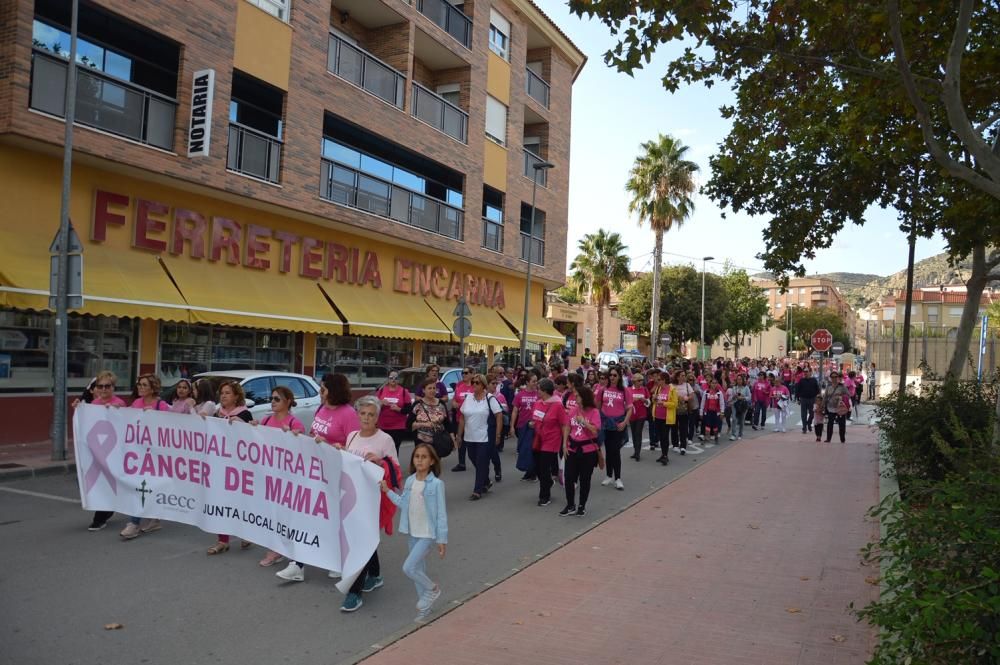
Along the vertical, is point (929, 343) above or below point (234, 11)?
below

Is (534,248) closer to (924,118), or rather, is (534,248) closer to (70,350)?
(70,350)

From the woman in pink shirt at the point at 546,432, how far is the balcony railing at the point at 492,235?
1670 cm

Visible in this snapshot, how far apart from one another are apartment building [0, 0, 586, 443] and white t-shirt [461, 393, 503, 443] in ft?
23.4

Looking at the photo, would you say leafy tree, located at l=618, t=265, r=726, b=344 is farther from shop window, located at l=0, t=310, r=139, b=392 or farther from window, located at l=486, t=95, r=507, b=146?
shop window, located at l=0, t=310, r=139, b=392

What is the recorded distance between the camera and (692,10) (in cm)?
718

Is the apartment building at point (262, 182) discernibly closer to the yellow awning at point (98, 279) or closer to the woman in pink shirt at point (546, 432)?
the yellow awning at point (98, 279)

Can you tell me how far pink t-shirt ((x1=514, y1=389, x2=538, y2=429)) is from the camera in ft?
41.7

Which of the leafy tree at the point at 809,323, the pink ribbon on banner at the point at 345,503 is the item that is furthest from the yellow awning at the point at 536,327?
the leafy tree at the point at 809,323

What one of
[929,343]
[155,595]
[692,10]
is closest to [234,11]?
[692,10]

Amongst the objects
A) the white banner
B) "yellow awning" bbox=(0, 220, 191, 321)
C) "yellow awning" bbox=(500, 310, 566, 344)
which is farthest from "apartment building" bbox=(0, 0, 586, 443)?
the white banner

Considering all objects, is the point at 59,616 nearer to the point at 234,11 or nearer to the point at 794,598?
the point at 794,598

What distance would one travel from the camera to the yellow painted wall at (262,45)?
16.4m

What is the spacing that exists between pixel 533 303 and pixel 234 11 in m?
18.0

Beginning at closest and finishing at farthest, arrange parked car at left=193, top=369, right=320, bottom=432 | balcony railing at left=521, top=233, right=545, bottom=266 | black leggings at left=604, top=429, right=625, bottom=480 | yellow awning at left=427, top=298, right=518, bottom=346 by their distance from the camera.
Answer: black leggings at left=604, top=429, right=625, bottom=480
parked car at left=193, top=369, right=320, bottom=432
yellow awning at left=427, top=298, right=518, bottom=346
balcony railing at left=521, top=233, right=545, bottom=266
